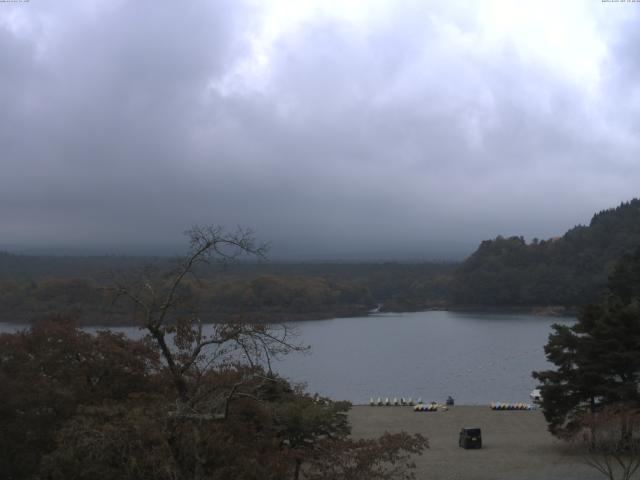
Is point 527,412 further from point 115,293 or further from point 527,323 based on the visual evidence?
point 527,323

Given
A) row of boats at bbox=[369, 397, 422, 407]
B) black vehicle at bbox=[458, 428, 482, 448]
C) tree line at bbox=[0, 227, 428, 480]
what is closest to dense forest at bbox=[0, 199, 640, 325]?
row of boats at bbox=[369, 397, 422, 407]

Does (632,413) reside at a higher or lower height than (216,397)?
lower

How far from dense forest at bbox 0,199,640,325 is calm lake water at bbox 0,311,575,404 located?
7611mm

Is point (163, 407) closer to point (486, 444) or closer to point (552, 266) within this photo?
point (486, 444)

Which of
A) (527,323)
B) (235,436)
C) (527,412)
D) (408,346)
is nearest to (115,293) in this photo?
(235,436)

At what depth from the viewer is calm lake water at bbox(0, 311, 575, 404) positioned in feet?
119

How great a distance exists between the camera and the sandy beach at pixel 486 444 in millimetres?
15945

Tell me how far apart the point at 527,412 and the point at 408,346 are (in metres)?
28.6

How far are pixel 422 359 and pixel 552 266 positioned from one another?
51789mm

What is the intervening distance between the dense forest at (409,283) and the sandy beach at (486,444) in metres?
37.3

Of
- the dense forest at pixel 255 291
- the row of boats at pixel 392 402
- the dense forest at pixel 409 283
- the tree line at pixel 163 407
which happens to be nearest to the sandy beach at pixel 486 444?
the row of boats at pixel 392 402

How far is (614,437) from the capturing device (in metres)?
15.6

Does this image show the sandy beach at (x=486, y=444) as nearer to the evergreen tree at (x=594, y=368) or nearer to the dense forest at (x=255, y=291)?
the evergreen tree at (x=594, y=368)

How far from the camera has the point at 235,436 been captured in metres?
9.18
